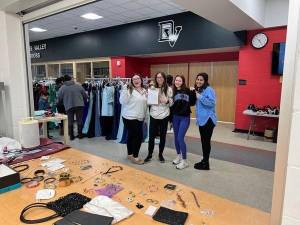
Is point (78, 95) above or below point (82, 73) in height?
below

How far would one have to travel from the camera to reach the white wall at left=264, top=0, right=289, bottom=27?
4692 millimetres

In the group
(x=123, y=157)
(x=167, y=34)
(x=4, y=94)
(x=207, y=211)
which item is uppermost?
(x=167, y=34)

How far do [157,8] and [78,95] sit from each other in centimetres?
285

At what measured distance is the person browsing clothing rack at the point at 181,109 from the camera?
3.24 m

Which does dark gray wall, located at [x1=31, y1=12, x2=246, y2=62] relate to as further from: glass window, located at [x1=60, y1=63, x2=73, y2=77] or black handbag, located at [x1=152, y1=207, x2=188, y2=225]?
black handbag, located at [x1=152, y1=207, x2=188, y2=225]

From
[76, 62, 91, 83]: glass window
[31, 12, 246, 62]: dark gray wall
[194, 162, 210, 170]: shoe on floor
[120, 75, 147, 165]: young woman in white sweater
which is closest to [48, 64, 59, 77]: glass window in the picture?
[31, 12, 246, 62]: dark gray wall

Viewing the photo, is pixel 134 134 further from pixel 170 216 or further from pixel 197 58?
pixel 197 58

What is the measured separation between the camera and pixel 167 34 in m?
6.13

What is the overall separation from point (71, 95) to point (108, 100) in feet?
2.49

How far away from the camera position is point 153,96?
337 cm

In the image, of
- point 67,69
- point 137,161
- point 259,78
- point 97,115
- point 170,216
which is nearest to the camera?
point 170,216

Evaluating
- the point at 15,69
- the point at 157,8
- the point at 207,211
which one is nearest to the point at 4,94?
the point at 15,69

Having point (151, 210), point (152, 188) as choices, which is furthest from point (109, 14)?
point (151, 210)

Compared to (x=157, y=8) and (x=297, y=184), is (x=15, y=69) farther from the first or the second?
(x=157, y=8)
